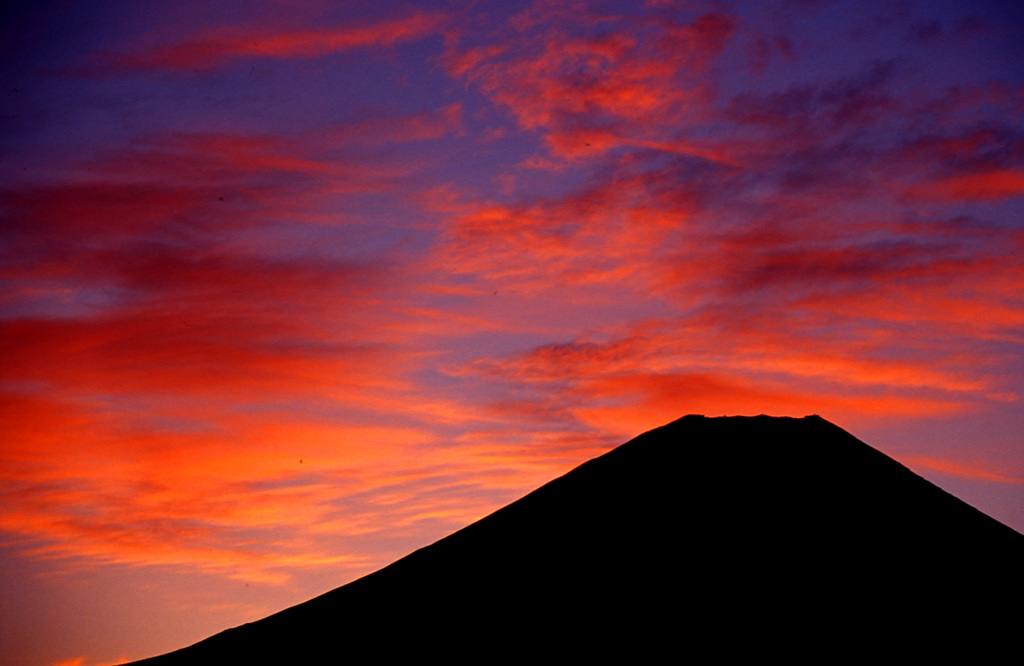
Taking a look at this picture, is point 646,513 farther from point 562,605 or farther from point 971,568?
point 971,568

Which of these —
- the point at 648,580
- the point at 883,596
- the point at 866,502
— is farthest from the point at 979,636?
the point at 648,580

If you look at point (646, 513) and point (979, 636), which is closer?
point (979, 636)

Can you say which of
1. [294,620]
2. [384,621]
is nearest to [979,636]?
[384,621]

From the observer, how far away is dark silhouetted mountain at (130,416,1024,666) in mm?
4758

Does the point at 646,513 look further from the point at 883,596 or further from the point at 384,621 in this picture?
the point at 384,621

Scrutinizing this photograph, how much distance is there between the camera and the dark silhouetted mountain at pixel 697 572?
15.6 feet

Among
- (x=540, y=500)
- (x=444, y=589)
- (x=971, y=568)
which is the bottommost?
(x=971, y=568)

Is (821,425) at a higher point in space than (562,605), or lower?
higher

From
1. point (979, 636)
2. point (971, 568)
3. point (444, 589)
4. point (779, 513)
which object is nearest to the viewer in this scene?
point (979, 636)

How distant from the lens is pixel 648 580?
17.1ft

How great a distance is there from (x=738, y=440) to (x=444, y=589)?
2529mm

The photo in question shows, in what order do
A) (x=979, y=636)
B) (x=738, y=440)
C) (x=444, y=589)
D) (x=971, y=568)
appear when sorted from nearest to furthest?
1. (x=979, y=636)
2. (x=971, y=568)
3. (x=444, y=589)
4. (x=738, y=440)

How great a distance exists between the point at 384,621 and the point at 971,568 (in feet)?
12.9

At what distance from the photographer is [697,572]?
516 cm
